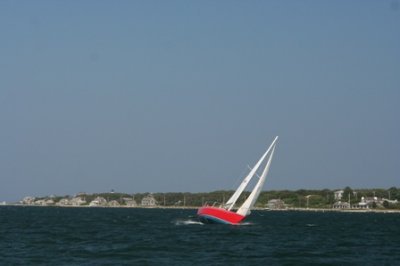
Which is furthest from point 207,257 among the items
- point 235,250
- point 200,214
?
point 200,214

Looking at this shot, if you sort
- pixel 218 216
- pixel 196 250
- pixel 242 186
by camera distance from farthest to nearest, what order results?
pixel 242 186 < pixel 218 216 < pixel 196 250

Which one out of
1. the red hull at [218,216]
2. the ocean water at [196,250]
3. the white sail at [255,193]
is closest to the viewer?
the ocean water at [196,250]

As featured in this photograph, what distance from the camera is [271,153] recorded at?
97.4 m

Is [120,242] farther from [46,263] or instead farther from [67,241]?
[46,263]

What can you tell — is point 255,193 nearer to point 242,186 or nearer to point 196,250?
point 242,186

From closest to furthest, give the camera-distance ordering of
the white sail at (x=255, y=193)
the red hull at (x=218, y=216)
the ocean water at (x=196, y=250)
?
the ocean water at (x=196, y=250) < the red hull at (x=218, y=216) < the white sail at (x=255, y=193)

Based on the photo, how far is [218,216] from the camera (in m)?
88.4

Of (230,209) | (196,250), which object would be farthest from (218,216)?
(196,250)

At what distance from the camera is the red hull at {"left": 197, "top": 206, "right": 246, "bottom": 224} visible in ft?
290

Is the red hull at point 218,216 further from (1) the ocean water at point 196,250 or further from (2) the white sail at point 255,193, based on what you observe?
(1) the ocean water at point 196,250

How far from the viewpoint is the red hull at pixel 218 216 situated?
8831 cm

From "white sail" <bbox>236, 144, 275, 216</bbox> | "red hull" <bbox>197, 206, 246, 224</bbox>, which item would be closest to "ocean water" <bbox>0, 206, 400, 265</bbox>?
"red hull" <bbox>197, 206, 246, 224</bbox>

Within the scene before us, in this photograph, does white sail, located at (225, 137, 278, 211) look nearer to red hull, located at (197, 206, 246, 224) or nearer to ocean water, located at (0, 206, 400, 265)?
red hull, located at (197, 206, 246, 224)

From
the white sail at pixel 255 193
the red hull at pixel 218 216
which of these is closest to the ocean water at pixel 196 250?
the red hull at pixel 218 216
